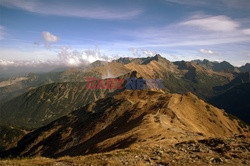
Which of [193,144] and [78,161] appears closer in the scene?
[78,161]

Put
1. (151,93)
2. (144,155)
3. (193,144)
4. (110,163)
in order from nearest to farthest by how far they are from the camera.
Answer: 1. (110,163)
2. (144,155)
3. (193,144)
4. (151,93)

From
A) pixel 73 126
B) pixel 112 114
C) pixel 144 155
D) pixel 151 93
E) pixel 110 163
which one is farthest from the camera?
pixel 151 93

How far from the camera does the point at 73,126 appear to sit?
155m

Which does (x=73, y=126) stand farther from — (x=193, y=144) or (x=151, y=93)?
(x=193, y=144)

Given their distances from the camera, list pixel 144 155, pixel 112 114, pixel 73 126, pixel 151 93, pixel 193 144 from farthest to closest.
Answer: pixel 151 93, pixel 73 126, pixel 112 114, pixel 193 144, pixel 144 155

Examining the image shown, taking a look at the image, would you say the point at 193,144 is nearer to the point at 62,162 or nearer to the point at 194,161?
the point at 194,161

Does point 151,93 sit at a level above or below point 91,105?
above

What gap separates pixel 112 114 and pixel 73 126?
32.3 meters

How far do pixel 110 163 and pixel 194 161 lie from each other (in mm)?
10628

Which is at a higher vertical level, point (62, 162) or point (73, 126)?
point (62, 162)

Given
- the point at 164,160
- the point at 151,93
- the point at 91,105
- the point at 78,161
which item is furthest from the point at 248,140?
the point at 91,105

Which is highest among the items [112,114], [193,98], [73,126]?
[193,98]

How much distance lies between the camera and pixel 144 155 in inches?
1224

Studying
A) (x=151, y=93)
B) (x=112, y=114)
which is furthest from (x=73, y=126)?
(x=151, y=93)
